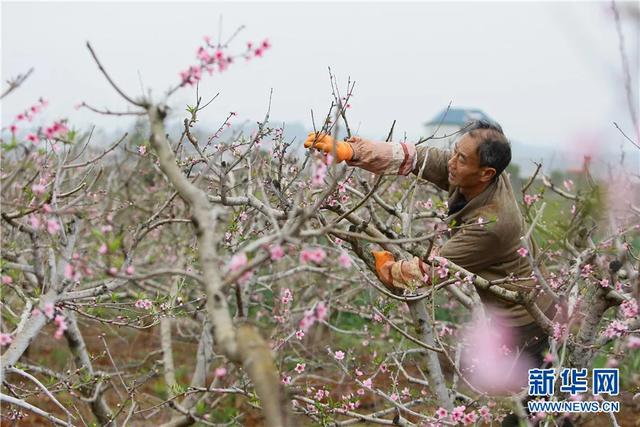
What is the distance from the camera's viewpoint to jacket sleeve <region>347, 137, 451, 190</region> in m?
3.46

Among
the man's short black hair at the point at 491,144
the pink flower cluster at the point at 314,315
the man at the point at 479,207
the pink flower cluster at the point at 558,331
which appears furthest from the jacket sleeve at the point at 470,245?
the pink flower cluster at the point at 314,315

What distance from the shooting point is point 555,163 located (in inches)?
211

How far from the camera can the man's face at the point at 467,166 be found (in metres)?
3.44

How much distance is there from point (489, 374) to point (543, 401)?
815mm

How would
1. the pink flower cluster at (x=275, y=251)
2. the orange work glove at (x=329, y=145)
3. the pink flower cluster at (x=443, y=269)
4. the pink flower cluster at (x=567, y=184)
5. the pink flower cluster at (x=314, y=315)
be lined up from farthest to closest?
the pink flower cluster at (x=567, y=184), the orange work glove at (x=329, y=145), the pink flower cluster at (x=443, y=269), the pink flower cluster at (x=314, y=315), the pink flower cluster at (x=275, y=251)

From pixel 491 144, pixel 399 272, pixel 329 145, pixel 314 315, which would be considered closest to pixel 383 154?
pixel 329 145

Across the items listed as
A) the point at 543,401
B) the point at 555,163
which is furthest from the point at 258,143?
the point at 555,163

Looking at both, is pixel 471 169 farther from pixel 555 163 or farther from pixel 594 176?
pixel 555 163

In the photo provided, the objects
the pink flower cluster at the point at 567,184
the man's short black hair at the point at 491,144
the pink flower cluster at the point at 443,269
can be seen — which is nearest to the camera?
the pink flower cluster at the point at 443,269

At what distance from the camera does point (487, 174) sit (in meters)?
3.51

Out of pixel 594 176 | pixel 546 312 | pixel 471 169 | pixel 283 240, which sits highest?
pixel 471 169

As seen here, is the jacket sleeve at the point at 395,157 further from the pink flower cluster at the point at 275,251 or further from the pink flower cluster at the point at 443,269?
the pink flower cluster at the point at 275,251

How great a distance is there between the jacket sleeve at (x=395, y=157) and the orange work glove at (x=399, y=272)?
46cm

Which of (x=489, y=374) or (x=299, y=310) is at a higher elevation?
(x=299, y=310)
